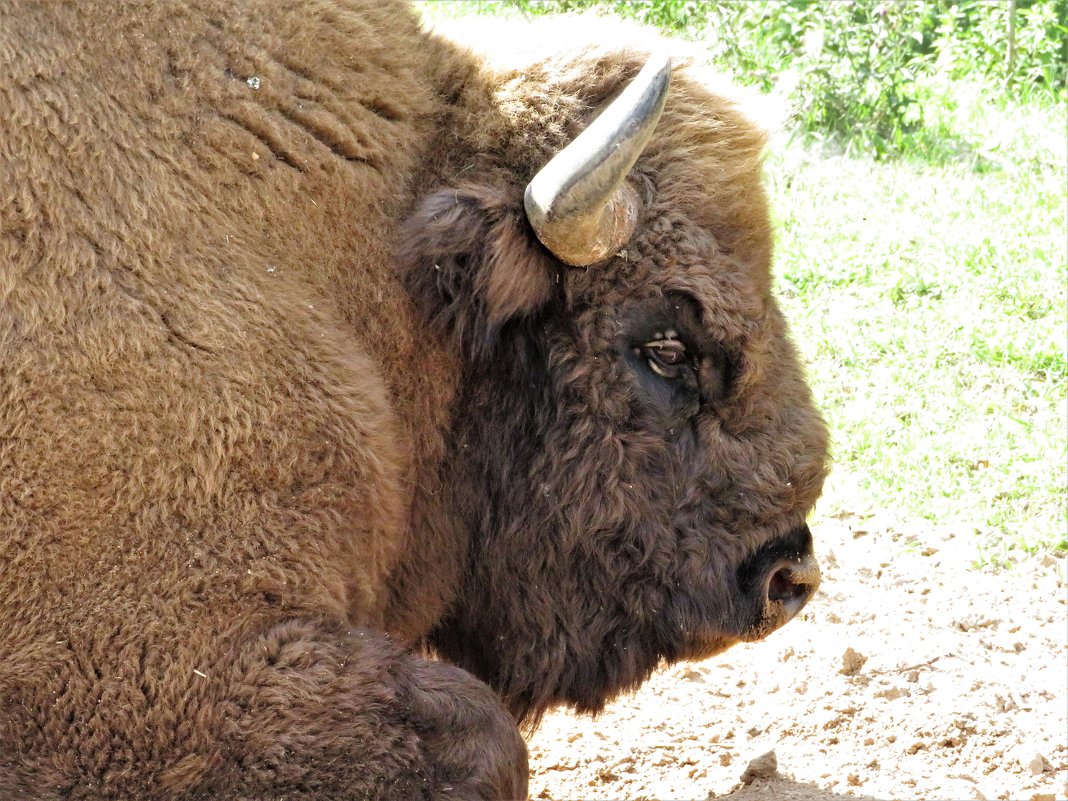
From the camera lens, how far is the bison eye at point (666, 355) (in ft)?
12.1

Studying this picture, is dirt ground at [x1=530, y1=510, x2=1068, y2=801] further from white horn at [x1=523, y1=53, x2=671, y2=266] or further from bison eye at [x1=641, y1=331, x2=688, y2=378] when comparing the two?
white horn at [x1=523, y1=53, x2=671, y2=266]

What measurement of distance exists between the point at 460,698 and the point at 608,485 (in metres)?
0.78

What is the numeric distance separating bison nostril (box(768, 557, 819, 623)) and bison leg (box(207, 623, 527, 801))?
1030mm

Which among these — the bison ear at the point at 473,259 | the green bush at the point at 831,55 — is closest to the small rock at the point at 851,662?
the bison ear at the point at 473,259

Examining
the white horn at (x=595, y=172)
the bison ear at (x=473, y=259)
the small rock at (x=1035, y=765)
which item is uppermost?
the white horn at (x=595, y=172)

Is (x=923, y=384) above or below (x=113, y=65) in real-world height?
below

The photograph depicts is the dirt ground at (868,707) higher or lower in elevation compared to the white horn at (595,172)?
lower

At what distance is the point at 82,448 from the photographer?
2.98 metres

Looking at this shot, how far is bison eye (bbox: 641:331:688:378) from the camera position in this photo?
3703 millimetres

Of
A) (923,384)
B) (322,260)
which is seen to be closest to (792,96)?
(923,384)

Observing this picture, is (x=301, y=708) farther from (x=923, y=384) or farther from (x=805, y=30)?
(x=805, y=30)

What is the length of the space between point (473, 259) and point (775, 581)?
51.3 inches

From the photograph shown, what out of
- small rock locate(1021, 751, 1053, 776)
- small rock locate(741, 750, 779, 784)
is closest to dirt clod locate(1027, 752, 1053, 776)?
small rock locate(1021, 751, 1053, 776)

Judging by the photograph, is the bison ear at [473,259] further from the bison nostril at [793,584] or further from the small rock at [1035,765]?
the small rock at [1035,765]
